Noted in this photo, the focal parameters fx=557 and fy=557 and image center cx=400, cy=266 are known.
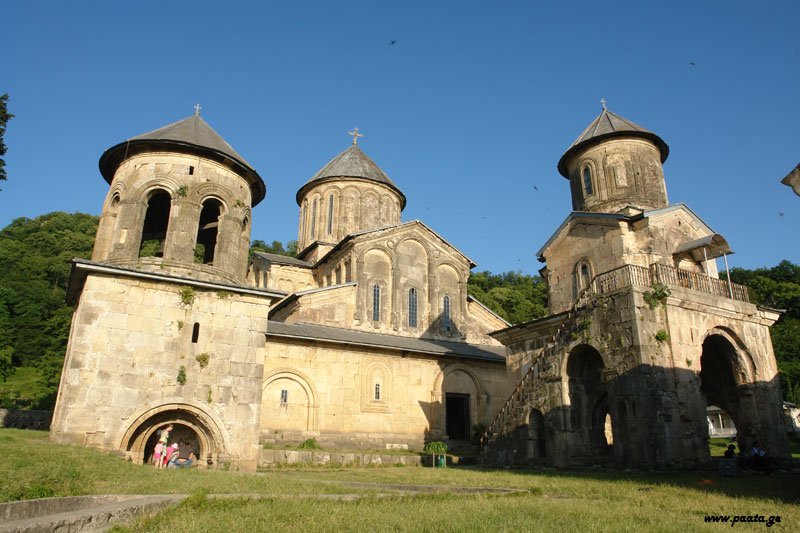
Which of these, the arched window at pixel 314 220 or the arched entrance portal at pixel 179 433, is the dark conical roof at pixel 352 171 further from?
the arched entrance portal at pixel 179 433

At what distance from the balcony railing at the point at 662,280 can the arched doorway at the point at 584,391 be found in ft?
5.58

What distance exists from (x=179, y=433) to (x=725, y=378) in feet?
45.2

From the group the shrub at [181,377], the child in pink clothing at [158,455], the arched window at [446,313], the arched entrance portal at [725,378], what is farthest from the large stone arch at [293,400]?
the arched entrance portal at [725,378]

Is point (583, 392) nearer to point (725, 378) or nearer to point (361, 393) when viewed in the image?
point (725, 378)

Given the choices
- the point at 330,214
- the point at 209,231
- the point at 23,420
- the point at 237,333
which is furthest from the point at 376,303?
the point at 23,420

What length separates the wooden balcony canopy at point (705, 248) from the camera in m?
15.9

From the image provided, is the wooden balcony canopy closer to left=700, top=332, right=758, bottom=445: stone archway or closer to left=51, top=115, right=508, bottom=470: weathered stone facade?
left=700, top=332, right=758, bottom=445: stone archway

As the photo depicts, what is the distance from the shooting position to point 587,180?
19875 millimetres

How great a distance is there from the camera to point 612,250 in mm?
16312

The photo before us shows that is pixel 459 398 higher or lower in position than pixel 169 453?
higher

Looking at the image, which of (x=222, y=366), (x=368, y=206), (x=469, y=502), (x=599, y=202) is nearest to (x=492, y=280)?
(x=368, y=206)

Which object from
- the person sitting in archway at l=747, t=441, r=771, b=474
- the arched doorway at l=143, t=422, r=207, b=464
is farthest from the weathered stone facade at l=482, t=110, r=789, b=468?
the arched doorway at l=143, t=422, r=207, b=464

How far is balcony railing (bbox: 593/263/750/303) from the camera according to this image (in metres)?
13.0

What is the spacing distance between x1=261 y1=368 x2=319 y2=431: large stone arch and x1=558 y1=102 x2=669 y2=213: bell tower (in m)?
11.2
